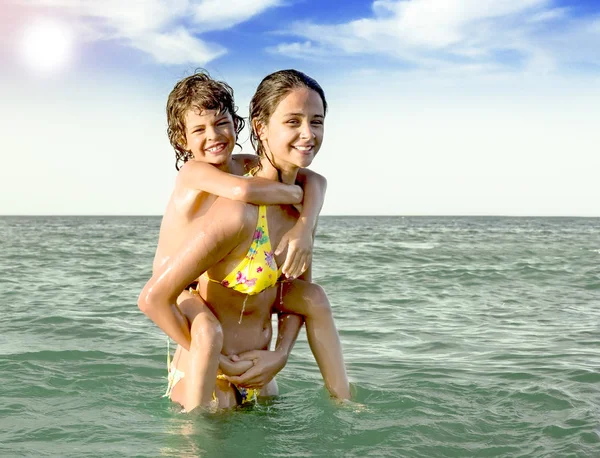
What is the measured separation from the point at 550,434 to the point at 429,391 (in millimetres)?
1171

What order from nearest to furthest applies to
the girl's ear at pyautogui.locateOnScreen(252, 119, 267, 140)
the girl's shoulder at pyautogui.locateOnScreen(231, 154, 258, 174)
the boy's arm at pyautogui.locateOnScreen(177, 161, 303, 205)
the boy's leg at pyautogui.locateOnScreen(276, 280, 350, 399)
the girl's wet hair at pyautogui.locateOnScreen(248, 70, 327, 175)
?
1. the boy's arm at pyautogui.locateOnScreen(177, 161, 303, 205)
2. the girl's wet hair at pyautogui.locateOnScreen(248, 70, 327, 175)
3. the girl's ear at pyautogui.locateOnScreen(252, 119, 267, 140)
4. the girl's shoulder at pyautogui.locateOnScreen(231, 154, 258, 174)
5. the boy's leg at pyautogui.locateOnScreen(276, 280, 350, 399)

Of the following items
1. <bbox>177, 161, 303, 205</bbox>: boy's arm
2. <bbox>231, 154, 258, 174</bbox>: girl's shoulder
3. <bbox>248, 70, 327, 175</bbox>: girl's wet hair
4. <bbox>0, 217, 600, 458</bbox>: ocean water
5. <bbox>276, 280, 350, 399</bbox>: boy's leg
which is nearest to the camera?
<bbox>177, 161, 303, 205</bbox>: boy's arm

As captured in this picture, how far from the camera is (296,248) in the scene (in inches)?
164

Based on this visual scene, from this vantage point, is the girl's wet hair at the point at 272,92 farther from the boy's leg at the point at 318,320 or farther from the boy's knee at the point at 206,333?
the boy's knee at the point at 206,333

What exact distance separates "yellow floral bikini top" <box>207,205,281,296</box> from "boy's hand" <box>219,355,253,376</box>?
429 millimetres

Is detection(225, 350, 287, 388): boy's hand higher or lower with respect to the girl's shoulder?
lower

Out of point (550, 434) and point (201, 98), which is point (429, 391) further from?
point (201, 98)

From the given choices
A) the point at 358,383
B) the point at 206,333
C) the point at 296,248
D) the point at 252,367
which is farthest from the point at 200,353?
the point at 358,383

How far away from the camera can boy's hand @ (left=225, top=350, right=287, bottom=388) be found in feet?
14.3

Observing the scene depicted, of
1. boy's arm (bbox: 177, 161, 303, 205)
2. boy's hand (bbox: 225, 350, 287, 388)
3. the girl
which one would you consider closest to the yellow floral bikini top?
the girl

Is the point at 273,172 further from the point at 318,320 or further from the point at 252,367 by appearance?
the point at 252,367

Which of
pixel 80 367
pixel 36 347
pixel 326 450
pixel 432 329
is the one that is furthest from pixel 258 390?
pixel 432 329

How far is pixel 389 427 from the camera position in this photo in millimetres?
4551

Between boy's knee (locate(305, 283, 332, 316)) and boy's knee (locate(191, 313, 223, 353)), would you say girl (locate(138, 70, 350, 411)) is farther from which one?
boy's knee (locate(305, 283, 332, 316))
